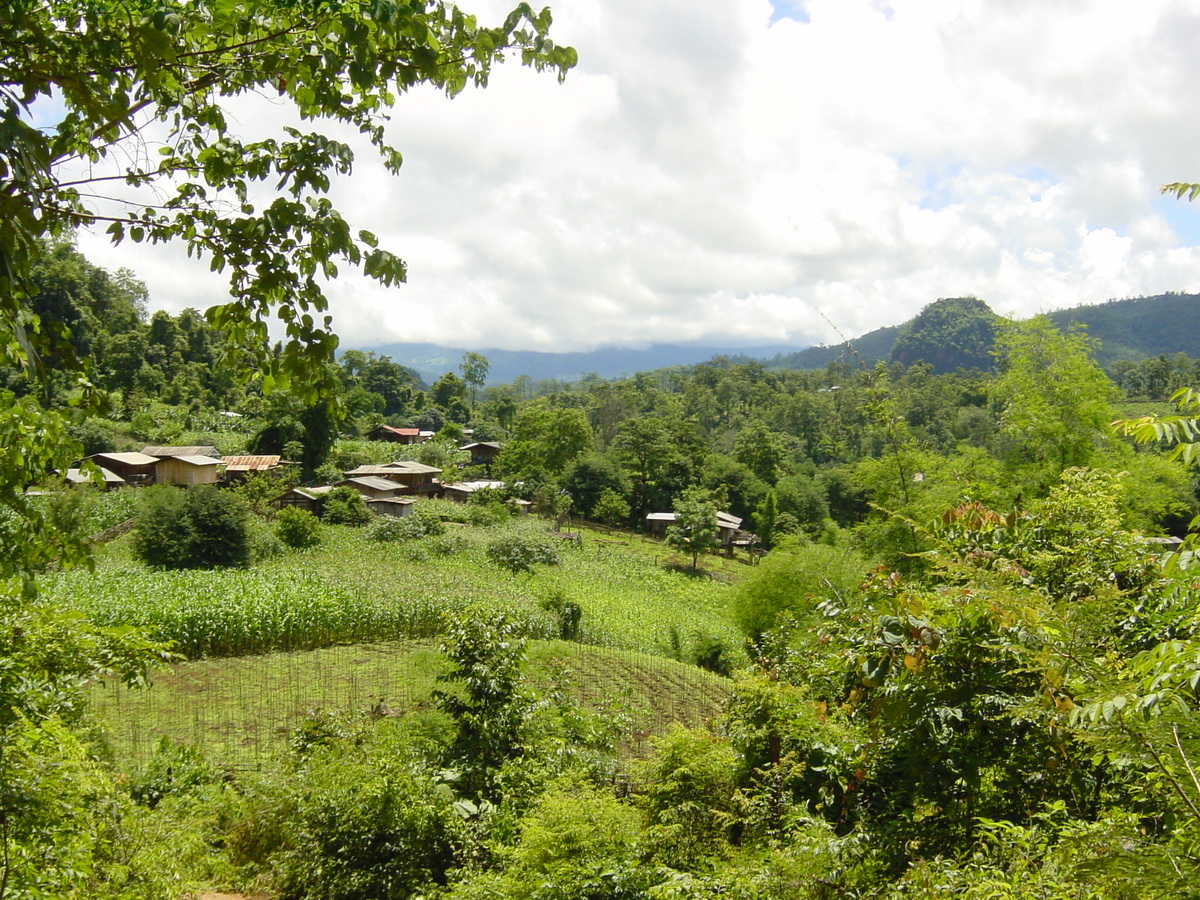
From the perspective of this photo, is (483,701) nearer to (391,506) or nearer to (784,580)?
(784,580)

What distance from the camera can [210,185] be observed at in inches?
98.0

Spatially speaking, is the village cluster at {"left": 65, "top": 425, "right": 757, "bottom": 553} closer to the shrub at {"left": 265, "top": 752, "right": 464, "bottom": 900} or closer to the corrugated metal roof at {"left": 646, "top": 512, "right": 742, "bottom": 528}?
the corrugated metal roof at {"left": 646, "top": 512, "right": 742, "bottom": 528}

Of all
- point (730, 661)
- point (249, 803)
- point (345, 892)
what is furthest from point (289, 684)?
point (730, 661)

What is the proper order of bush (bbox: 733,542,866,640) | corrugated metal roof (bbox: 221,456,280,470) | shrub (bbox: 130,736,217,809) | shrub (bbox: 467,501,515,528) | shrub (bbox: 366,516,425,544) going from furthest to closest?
1. corrugated metal roof (bbox: 221,456,280,470)
2. shrub (bbox: 467,501,515,528)
3. shrub (bbox: 366,516,425,544)
4. bush (bbox: 733,542,866,640)
5. shrub (bbox: 130,736,217,809)

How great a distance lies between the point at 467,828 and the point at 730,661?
1300 cm

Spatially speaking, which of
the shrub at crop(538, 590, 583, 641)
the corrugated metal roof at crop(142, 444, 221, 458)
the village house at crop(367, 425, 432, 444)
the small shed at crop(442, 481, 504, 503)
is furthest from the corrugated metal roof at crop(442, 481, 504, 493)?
the shrub at crop(538, 590, 583, 641)

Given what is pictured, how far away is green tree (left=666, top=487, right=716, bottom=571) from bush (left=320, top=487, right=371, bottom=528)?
45.7ft

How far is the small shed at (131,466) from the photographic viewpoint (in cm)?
3038

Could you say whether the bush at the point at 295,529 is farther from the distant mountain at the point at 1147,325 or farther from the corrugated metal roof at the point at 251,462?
the distant mountain at the point at 1147,325

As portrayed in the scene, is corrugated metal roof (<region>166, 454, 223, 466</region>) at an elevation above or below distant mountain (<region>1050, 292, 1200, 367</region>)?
below

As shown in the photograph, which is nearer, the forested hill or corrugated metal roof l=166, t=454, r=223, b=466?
corrugated metal roof l=166, t=454, r=223, b=466

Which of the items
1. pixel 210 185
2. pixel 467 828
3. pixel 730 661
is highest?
pixel 210 185

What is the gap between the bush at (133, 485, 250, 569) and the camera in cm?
1980

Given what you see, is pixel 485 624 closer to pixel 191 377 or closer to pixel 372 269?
pixel 372 269
